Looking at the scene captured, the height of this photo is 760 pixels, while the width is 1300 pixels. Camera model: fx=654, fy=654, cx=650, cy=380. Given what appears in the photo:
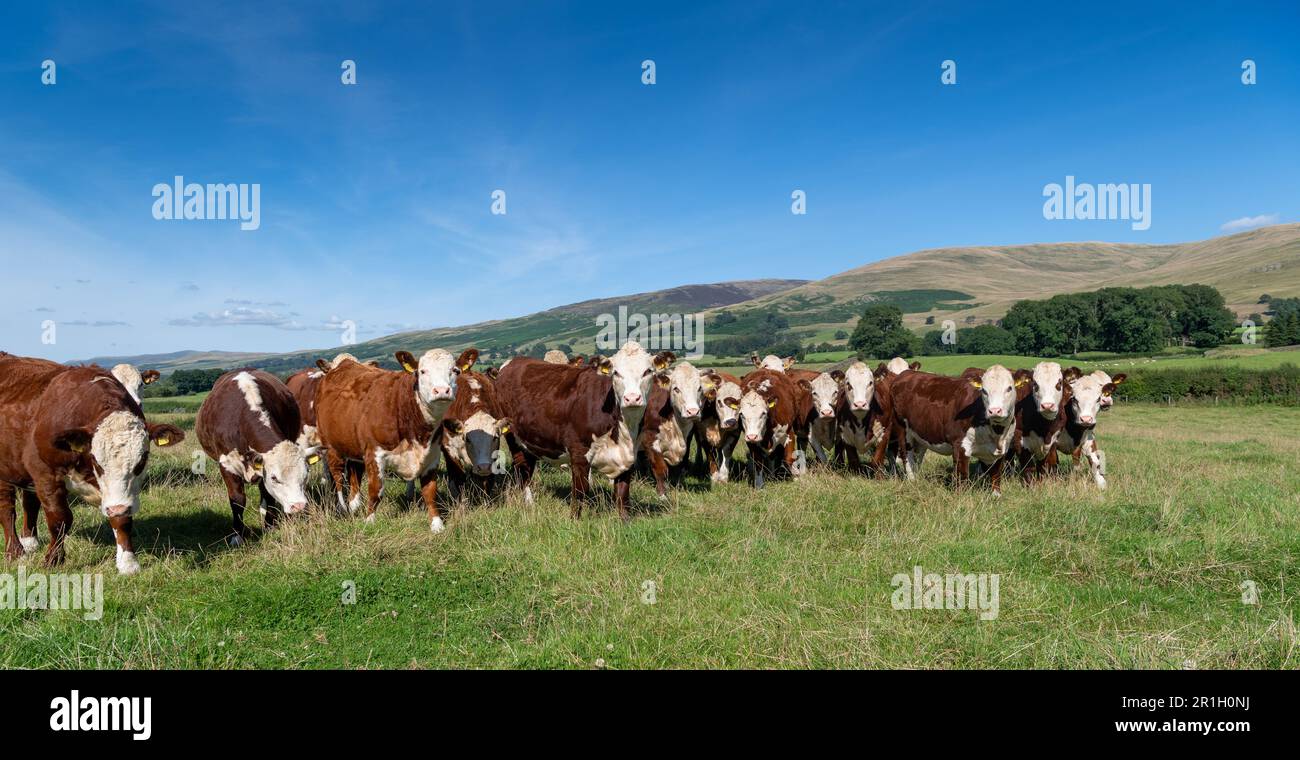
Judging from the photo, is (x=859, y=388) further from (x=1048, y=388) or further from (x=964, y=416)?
(x=1048, y=388)

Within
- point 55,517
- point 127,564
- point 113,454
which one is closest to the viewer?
point 113,454

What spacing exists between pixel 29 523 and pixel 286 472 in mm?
3036

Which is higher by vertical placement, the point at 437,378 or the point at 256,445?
the point at 437,378

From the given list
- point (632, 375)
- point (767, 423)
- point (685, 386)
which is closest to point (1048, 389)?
point (767, 423)

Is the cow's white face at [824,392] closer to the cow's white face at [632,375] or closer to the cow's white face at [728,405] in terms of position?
the cow's white face at [728,405]

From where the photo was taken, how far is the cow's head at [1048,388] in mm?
10608

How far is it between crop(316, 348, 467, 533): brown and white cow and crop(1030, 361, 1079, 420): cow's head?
912 cm

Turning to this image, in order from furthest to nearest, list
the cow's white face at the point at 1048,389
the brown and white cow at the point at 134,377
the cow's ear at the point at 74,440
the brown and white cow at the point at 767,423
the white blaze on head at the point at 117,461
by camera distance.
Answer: the brown and white cow at the point at 134,377 < the brown and white cow at the point at 767,423 < the cow's white face at the point at 1048,389 < the cow's ear at the point at 74,440 < the white blaze on head at the point at 117,461

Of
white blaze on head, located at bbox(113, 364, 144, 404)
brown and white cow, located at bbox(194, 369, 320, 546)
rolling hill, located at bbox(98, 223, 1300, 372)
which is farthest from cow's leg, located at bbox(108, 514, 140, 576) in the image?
rolling hill, located at bbox(98, 223, 1300, 372)

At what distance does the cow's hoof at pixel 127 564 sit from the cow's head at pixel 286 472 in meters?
1.34

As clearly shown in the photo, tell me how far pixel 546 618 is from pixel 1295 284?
5631 inches

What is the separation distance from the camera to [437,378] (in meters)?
8.10
